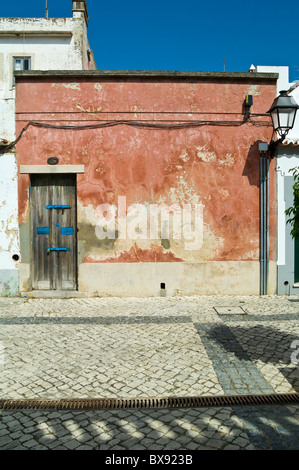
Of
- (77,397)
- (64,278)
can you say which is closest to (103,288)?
(64,278)

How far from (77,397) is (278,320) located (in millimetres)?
4020

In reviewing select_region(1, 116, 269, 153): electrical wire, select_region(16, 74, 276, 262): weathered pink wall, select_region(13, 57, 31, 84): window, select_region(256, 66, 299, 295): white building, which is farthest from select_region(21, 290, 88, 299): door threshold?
select_region(13, 57, 31, 84): window

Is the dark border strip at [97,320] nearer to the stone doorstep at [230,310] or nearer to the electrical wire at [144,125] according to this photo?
the stone doorstep at [230,310]

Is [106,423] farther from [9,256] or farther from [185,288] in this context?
[9,256]

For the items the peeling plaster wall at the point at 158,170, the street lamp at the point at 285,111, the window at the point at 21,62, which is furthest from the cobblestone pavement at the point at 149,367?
the window at the point at 21,62

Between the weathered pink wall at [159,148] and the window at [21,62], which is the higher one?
the window at [21,62]

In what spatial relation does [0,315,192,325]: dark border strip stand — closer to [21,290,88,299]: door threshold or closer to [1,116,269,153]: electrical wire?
[21,290,88,299]: door threshold

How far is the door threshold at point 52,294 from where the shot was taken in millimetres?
7988

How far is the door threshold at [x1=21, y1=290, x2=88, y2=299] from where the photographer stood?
314 inches

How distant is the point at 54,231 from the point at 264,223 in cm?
490

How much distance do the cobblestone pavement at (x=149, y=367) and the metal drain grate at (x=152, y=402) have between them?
92mm

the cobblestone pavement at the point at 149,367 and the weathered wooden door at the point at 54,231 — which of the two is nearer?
the cobblestone pavement at the point at 149,367

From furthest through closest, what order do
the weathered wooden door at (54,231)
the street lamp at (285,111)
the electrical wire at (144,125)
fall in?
the weathered wooden door at (54,231) < the electrical wire at (144,125) < the street lamp at (285,111)
